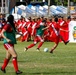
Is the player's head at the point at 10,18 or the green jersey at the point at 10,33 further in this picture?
the green jersey at the point at 10,33

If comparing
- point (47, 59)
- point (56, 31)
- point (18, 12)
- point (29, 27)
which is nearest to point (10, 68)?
point (47, 59)

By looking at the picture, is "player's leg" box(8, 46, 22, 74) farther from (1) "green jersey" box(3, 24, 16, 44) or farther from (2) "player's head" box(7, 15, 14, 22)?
(2) "player's head" box(7, 15, 14, 22)

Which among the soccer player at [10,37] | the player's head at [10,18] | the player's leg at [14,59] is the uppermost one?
the player's head at [10,18]

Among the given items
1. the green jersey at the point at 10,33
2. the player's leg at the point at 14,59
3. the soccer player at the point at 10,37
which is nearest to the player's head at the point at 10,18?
the soccer player at the point at 10,37

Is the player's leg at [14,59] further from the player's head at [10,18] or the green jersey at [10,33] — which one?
the player's head at [10,18]

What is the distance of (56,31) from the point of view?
85.4 ft

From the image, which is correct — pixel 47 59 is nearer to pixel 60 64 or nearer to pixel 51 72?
pixel 60 64

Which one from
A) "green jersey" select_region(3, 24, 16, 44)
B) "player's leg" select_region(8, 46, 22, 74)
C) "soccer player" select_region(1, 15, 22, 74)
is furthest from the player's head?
"player's leg" select_region(8, 46, 22, 74)

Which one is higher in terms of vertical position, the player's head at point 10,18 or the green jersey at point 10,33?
the player's head at point 10,18

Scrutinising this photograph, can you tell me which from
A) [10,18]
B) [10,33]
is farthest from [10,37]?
[10,18]

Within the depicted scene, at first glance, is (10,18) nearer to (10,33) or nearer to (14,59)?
(10,33)

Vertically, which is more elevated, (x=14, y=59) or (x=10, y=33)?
(x=10, y=33)

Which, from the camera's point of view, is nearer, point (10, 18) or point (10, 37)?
point (10, 18)

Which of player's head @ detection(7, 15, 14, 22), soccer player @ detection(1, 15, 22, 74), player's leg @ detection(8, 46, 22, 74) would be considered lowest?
player's leg @ detection(8, 46, 22, 74)
